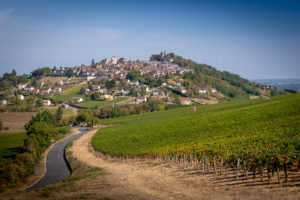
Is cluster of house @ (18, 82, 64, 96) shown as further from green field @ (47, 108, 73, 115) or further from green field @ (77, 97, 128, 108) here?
green field @ (47, 108, 73, 115)

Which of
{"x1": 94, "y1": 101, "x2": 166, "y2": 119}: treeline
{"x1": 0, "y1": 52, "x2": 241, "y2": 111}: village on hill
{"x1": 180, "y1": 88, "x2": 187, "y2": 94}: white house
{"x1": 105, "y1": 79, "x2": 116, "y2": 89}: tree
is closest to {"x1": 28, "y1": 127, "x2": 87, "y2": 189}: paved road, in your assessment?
{"x1": 94, "y1": 101, "x2": 166, "y2": 119}: treeline

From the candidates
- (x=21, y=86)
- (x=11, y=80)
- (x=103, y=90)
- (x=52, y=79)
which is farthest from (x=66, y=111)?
(x=11, y=80)

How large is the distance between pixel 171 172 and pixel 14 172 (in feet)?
64.3

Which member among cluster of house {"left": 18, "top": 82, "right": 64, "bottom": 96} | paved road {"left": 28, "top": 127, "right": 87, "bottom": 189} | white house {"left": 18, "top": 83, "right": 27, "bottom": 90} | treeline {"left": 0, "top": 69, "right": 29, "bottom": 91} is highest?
treeline {"left": 0, "top": 69, "right": 29, "bottom": 91}

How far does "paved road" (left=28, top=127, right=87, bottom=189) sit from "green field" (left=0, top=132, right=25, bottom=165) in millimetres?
6878

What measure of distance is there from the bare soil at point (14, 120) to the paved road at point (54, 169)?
32944 mm

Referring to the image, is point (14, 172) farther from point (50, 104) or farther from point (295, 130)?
point (50, 104)

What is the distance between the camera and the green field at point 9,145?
48.5 metres

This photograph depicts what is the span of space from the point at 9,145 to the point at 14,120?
4156 cm

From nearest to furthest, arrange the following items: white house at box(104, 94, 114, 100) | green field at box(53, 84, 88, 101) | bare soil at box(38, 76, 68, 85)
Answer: green field at box(53, 84, 88, 101), white house at box(104, 94, 114, 100), bare soil at box(38, 76, 68, 85)

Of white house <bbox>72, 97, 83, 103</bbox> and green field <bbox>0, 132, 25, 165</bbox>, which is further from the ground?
white house <bbox>72, 97, 83, 103</bbox>

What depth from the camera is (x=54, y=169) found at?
135 feet

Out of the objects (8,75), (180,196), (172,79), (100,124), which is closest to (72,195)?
(180,196)

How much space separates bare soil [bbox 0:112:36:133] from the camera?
8425 centimetres
